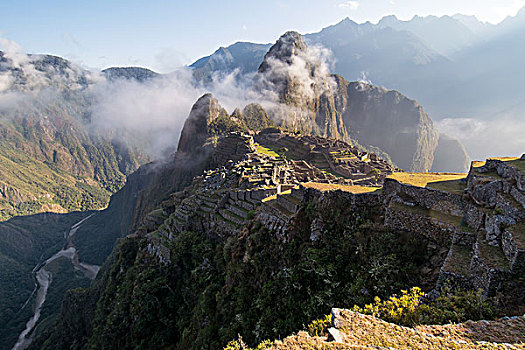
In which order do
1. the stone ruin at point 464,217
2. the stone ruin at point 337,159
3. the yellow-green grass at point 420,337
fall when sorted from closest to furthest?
the yellow-green grass at point 420,337 < the stone ruin at point 464,217 < the stone ruin at point 337,159

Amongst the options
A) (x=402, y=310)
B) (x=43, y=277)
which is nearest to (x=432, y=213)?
(x=402, y=310)

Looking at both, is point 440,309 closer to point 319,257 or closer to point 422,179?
point 319,257

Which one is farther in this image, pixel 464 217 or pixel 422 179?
pixel 422 179

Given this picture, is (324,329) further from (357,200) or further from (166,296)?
(166,296)

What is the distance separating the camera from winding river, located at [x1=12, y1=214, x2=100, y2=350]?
2751 inches

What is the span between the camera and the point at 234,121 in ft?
378

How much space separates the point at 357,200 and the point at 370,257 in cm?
334

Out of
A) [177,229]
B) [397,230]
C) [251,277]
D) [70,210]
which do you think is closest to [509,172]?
[397,230]

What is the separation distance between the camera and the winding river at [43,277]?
69875mm

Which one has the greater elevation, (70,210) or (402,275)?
(402,275)

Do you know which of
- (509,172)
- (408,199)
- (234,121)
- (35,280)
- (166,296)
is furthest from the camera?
(234,121)

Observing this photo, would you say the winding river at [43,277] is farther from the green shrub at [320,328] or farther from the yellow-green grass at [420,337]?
the yellow-green grass at [420,337]

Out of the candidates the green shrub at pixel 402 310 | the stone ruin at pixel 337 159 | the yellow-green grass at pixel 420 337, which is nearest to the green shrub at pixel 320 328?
the yellow-green grass at pixel 420 337

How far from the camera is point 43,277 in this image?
106625 millimetres
